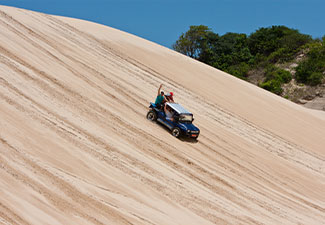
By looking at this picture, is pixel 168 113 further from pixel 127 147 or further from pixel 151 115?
pixel 127 147

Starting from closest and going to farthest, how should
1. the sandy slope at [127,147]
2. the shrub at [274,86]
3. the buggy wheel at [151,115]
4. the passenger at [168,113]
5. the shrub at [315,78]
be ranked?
the sandy slope at [127,147]
the passenger at [168,113]
the buggy wheel at [151,115]
the shrub at [315,78]
the shrub at [274,86]

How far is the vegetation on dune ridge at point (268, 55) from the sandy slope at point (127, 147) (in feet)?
55.3

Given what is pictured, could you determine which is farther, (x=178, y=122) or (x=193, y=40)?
(x=193, y=40)

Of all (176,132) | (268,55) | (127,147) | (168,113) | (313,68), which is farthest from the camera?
(268,55)

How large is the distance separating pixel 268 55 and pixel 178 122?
127 ft

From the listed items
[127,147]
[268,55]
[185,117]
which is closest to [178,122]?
[185,117]

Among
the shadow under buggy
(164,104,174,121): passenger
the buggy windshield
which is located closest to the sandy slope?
the shadow under buggy

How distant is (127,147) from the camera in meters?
11.0

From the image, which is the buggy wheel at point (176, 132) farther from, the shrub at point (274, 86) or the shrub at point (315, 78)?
the shrub at point (315, 78)

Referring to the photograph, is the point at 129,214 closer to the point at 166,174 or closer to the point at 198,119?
the point at 166,174

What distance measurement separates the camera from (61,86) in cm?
1396

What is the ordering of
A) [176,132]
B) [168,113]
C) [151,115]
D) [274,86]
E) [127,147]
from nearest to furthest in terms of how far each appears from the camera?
[127,147]
[176,132]
[168,113]
[151,115]
[274,86]

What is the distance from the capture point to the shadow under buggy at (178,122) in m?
12.8

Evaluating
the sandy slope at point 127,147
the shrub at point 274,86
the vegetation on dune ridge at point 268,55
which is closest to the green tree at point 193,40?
the vegetation on dune ridge at point 268,55
